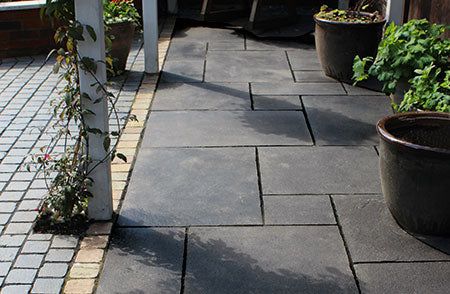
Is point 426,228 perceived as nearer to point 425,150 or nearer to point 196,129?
point 425,150

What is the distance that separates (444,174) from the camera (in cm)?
329

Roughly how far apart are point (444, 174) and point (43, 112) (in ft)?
10.4

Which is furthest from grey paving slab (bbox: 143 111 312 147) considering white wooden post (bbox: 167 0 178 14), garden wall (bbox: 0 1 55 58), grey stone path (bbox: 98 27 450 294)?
white wooden post (bbox: 167 0 178 14)

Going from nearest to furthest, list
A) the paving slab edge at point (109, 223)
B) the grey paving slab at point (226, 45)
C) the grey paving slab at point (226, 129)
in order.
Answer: the paving slab edge at point (109, 223) → the grey paving slab at point (226, 129) → the grey paving slab at point (226, 45)

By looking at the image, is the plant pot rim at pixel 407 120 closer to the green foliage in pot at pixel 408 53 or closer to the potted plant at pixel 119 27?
the green foliage in pot at pixel 408 53

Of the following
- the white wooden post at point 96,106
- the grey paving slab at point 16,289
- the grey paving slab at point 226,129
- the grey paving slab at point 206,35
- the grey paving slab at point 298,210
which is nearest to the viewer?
the grey paving slab at point 16,289

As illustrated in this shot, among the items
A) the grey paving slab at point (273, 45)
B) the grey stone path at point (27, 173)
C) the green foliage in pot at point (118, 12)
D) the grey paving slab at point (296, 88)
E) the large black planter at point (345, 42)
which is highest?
the green foliage in pot at point (118, 12)

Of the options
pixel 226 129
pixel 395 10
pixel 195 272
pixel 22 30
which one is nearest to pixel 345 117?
pixel 226 129

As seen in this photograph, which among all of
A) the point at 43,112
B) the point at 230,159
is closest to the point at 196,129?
the point at 230,159

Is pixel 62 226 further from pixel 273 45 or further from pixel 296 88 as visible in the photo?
pixel 273 45

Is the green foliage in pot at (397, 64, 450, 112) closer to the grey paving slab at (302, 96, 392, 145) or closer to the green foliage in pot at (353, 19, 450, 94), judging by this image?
the green foliage in pot at (353, 19, 450, 94)

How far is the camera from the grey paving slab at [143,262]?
3105 millimetres

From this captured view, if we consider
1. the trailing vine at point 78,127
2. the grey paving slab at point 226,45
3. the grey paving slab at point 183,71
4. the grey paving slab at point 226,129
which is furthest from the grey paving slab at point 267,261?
the grey paving slab at point 226,45

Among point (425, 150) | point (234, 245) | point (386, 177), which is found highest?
point (425, 150)
